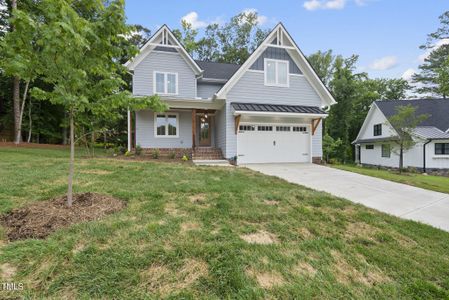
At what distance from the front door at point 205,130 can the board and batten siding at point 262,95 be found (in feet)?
8.50

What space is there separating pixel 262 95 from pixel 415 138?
13918 millimetres

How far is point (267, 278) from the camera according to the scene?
2346 millimetres

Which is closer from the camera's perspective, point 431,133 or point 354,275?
point 354,275

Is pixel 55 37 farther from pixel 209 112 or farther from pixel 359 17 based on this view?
pixel 359 17

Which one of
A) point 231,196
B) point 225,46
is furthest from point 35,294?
point 225,46

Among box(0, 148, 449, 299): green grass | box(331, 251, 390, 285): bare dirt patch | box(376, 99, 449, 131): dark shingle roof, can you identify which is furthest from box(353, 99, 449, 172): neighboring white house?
box(331, 251, 390, 285): bare dirt patch

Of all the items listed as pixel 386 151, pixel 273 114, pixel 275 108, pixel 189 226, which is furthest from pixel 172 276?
pixel 386 151

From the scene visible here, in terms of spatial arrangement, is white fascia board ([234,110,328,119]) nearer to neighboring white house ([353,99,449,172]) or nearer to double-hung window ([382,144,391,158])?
neighboring white house ([353,99,449,172])

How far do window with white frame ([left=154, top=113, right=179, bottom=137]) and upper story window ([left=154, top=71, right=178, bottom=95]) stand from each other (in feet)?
4.60

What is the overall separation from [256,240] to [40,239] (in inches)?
108

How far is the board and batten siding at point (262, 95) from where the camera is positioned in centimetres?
1191

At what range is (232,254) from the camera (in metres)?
2.65

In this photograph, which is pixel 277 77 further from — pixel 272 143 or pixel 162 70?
pixel 162 70

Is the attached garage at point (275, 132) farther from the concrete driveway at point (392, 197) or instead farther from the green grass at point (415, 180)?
the concrete driveway at point (392, 197)
